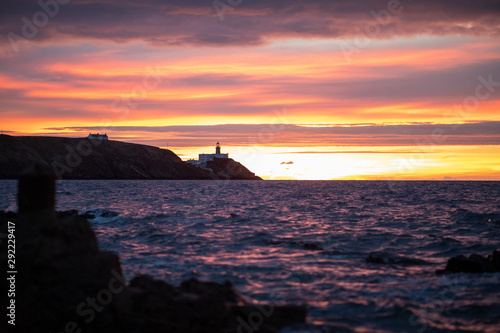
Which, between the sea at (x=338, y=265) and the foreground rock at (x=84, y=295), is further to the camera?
the sea at (x=338, y=265)

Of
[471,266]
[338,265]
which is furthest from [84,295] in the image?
[471,266]

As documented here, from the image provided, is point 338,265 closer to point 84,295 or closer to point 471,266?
point 471,266

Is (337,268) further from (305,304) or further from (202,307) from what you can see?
(202,307)

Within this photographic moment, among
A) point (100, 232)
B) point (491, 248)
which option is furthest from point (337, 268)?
point (100, 232)

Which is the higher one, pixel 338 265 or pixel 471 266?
pixel 471 266

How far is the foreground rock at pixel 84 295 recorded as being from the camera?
8.49 meters

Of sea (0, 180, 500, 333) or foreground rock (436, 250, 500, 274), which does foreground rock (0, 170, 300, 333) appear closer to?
sea (0, 180, 500, 333)

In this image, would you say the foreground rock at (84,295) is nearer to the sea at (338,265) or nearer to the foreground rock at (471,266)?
the sea at (338,265)

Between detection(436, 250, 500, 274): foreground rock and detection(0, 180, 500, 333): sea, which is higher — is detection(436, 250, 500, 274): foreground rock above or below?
above

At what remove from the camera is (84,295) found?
8781mm

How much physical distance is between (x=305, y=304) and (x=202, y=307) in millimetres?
3388

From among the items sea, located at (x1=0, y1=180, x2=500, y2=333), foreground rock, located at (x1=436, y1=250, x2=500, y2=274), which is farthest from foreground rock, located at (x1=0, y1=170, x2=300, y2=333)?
foreground rock, located at (x1=436, y1=250, x2=500, y2=274)

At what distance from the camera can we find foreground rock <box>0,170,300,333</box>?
8.49 m

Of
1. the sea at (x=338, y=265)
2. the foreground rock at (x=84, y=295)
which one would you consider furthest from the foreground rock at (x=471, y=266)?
the foreground rock at (x=84, y=295)
